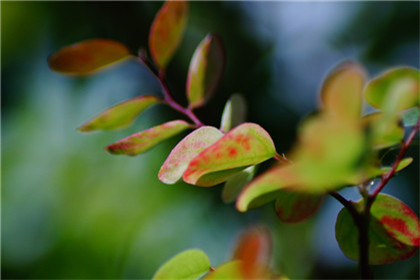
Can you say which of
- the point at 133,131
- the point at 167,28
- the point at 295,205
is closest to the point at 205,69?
the point at 167,28

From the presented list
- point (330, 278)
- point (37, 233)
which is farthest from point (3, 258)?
point (330, 278)

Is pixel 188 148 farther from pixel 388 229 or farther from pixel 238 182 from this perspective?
pixel 388 229

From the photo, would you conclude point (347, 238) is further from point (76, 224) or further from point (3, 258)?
point (3, 258)

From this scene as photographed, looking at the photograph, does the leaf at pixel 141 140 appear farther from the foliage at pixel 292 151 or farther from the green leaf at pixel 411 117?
the green leaf at pixel 411 117

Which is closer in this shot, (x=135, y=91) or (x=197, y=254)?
(x=197, y=254)

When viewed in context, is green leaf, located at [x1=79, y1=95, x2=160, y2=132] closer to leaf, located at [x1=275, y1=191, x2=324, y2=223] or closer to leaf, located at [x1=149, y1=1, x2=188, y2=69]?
leaf, located at [x1=149, y1=1, x2=188, y2=69]
